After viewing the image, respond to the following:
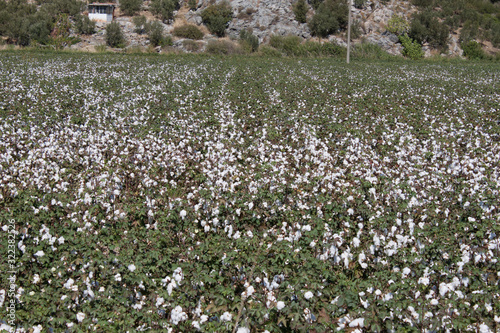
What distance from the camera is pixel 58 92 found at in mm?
14109

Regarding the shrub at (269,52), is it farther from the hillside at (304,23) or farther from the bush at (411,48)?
the bush at (411,48)

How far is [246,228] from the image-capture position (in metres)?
4.57

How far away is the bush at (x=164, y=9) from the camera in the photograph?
71.2 metres

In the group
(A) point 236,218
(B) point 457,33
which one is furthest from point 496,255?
(B) point 457,33

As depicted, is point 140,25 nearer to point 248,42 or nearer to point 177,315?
point 248,42

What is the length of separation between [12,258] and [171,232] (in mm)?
1710

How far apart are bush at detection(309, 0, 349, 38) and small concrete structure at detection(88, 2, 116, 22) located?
35326 mm

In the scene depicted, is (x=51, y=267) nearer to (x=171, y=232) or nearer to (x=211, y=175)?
(x=171, y=232)

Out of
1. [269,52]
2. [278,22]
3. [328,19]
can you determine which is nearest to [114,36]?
[269,52]

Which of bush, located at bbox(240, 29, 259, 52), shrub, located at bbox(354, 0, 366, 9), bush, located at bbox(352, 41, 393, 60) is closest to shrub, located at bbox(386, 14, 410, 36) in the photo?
shrub, located at bbox(354, 0, 366, 9)

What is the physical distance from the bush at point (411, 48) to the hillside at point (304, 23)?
3.88 feet

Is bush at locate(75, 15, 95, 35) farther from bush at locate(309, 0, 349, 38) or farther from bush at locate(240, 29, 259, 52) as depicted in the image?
bush at locate(309, 0, 349, 38)

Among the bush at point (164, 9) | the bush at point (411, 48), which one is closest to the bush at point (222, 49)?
the bush at point (164, 9)

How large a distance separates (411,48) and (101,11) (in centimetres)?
5306
